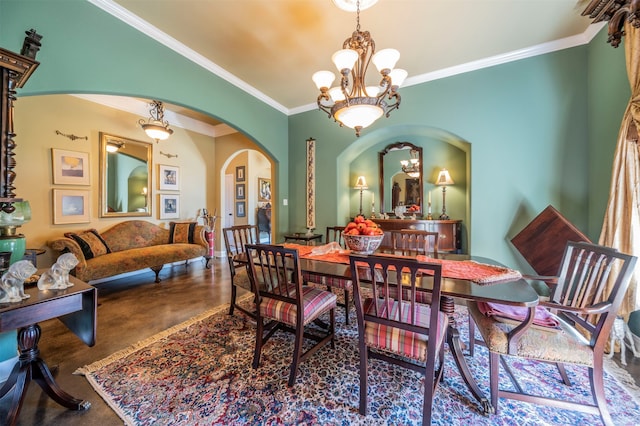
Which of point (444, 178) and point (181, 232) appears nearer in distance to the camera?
point (444, 178)

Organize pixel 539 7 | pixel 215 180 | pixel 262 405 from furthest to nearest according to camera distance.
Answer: pixel 215 180
pixel 539 7
pixel 262 405

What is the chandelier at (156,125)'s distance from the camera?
149 inches

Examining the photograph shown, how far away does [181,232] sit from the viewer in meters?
4.52

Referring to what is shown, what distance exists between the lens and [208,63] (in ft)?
10.1

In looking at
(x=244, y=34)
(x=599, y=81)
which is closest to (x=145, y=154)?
(x=244, y=34)

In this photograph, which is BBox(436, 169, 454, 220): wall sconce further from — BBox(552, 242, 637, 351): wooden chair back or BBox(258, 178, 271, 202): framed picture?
BBox(258, 178, 271, 202): framed picture

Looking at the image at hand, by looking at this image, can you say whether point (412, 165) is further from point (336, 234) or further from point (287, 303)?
point (287, 303)

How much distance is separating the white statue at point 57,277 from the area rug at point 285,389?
2.64 ft

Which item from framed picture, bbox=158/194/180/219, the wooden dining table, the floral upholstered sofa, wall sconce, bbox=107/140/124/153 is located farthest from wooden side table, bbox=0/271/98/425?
framed picture, bbox=158/194/180/219

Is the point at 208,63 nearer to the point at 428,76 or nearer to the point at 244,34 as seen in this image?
the point at 244,34

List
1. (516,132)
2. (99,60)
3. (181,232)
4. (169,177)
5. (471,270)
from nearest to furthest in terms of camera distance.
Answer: (471,270) < (99,60) < (516,132) < (181,232) < (169,177)

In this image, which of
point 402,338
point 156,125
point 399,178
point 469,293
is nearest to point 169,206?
point 156,125

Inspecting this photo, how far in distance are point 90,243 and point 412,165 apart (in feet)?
16.8

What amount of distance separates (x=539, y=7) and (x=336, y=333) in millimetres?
3631
